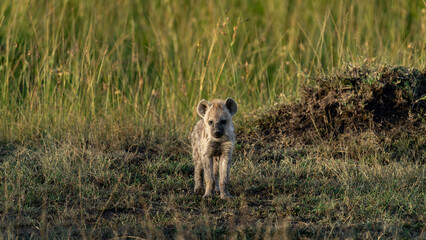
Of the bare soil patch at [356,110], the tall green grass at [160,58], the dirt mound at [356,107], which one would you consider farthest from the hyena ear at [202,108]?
the tall green grass at [160,58]

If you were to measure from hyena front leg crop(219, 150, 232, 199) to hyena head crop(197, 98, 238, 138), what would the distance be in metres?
0.25

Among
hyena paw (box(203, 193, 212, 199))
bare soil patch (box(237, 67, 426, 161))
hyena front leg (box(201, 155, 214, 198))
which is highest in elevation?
bare soil patch (box(237, 67, 426, 161))

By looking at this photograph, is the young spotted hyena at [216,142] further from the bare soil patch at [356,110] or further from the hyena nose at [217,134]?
the bare soil patch at [356,110]

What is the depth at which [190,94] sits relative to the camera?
8.34 metres

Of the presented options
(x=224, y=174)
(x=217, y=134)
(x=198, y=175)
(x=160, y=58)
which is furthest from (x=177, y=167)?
(x=160, y=58)

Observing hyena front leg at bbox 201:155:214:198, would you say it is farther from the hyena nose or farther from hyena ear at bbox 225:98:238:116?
hyena ear at bbox 225:98:238:116

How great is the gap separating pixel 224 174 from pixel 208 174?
0.54 ft

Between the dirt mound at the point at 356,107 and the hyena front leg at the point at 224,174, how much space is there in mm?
1439

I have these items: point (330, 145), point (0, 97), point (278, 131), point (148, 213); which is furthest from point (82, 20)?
point (148, 213)

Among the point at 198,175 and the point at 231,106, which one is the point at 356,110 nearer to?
the point at 231,106

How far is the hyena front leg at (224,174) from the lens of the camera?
5.15m

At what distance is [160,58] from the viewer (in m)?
8.29

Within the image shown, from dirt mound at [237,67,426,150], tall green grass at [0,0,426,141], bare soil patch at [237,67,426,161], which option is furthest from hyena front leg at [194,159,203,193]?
tall green grass at [0,0,426,141]

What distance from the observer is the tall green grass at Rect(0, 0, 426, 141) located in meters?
7.27
